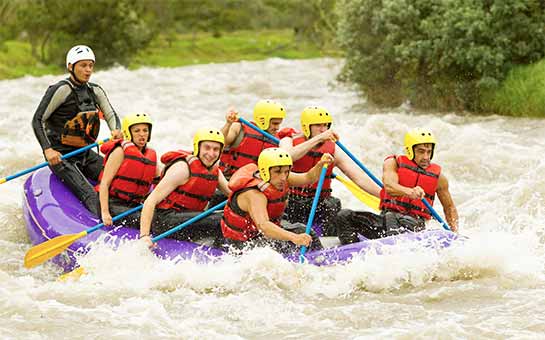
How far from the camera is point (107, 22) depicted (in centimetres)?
3183

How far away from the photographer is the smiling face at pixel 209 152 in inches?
271

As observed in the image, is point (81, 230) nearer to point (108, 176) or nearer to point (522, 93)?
point (108, 176)

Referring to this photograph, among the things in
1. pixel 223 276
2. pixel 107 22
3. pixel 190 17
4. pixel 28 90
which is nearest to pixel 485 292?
pixel 223 276

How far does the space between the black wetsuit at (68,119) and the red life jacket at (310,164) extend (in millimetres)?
1741

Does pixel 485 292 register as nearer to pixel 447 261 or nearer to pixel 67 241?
pixel 447 261

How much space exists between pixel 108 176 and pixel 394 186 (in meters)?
2.35

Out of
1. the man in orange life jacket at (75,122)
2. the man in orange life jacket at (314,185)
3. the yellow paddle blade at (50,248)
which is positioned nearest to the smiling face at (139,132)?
the man in orange life jacket at (75,122)

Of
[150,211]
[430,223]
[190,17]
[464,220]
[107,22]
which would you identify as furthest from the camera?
[190,17]

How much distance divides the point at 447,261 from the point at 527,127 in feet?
26.3

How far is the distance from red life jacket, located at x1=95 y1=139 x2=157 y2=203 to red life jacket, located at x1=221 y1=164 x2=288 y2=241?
100 cm

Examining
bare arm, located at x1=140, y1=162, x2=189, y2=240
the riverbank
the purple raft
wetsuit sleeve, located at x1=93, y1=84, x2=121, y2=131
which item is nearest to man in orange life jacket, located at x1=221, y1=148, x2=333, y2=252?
the purple raft

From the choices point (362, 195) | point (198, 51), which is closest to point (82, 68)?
point (362, 195)

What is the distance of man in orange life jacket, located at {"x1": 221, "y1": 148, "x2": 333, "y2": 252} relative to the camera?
21.1 feet

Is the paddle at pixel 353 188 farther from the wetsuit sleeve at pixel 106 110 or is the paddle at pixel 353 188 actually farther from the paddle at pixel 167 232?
the wetsuit sleeve at pixel 106 110
